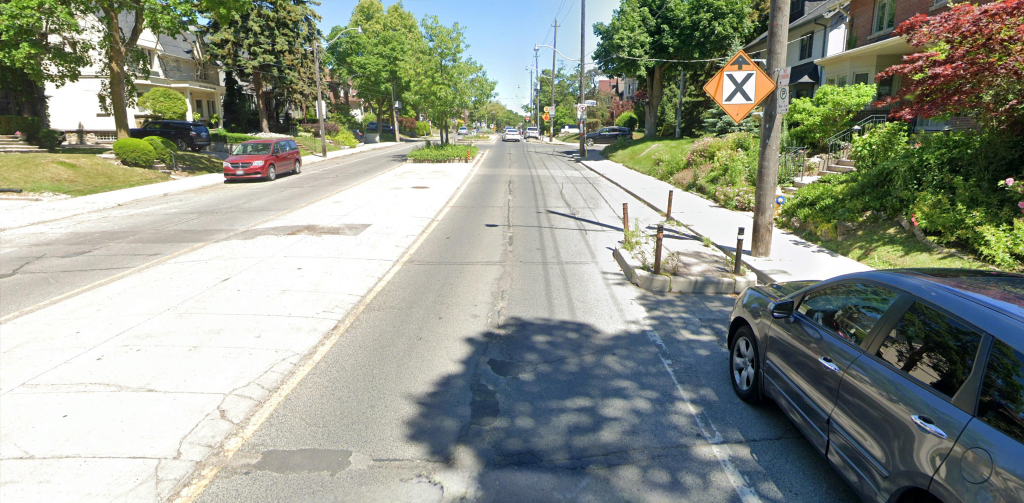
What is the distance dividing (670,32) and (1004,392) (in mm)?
31865

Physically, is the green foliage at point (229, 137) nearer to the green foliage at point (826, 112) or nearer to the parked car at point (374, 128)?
the parked car at point (374, 128)

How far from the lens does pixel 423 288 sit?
8.29m

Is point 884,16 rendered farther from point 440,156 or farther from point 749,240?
point 440,156

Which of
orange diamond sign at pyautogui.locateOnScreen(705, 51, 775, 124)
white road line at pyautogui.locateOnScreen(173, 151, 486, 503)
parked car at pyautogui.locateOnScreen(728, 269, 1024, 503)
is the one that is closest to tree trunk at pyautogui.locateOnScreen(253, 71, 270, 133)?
white road line at pyautogui.locateOnScreen(173, 151, 486, 503)

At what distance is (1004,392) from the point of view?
2574mm

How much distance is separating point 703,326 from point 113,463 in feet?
18.9

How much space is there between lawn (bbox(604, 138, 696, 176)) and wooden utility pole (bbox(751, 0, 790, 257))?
46.0 feet

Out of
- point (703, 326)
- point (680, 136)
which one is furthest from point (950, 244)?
point (680, 136)

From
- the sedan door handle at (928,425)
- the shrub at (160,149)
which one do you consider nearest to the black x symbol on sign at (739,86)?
the sedan door handle at (928,425)

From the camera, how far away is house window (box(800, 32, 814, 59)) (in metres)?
31.1

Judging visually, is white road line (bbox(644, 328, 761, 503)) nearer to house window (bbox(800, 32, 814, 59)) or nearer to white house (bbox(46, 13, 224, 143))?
house window (bbox(800, 32, 814, 59))

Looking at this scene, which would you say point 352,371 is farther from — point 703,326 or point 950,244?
point 950,244

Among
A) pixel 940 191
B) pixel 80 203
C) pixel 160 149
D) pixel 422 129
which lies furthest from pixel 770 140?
pixel 422 129

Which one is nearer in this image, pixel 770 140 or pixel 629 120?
pixel 770 140
